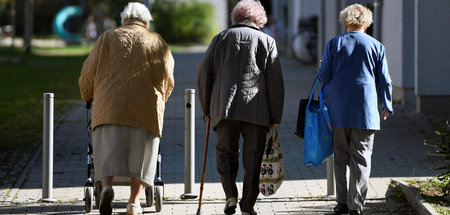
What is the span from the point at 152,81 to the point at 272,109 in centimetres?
96

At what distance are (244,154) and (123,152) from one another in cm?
95

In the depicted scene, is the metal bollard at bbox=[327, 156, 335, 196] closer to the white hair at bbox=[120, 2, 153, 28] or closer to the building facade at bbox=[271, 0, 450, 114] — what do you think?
the white hair at bbox=[120, 2, 153, 28]

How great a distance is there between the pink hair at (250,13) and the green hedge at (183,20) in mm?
48041

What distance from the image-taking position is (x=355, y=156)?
6703mm

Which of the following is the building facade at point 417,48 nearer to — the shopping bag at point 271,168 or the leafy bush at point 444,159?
the leafy bush at point 444,159

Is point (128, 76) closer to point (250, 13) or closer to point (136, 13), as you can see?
point (136, 13)

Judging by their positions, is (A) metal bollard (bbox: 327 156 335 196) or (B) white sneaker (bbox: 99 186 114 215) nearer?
(B) white sneaker (bbox: 99 186 114 215)

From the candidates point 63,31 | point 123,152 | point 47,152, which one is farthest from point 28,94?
point 63,31

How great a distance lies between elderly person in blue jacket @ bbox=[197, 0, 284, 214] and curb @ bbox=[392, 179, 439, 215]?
132cm

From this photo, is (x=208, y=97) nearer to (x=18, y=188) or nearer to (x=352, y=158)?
(x=352, y=158)

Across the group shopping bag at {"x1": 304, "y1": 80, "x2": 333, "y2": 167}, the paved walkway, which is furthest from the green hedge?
shopping bag at {"x1": 304, "y1": 80, "x2": 333, "y2": 167}

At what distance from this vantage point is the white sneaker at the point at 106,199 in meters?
6.42

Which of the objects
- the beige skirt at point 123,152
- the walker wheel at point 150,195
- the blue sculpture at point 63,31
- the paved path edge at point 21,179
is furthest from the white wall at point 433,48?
the blue sculpture at point 63,31

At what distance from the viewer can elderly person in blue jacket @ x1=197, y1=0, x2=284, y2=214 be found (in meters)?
6.54
